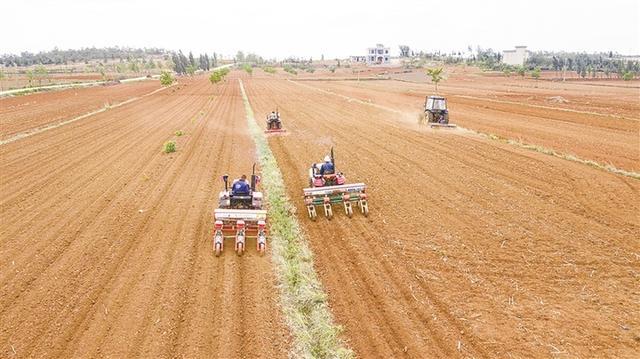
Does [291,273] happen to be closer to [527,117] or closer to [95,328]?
[95,328]

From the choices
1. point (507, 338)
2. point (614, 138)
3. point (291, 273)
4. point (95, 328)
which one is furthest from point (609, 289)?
point (614, 138)

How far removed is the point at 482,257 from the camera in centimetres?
1102

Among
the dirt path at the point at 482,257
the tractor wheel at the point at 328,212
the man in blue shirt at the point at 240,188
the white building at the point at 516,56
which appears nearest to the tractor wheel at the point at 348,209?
the dirt path at the point at 482,257

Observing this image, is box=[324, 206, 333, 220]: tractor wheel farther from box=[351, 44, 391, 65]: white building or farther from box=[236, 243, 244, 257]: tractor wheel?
box=[351, 44, 391, 65]: white building

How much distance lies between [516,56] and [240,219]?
176285mm

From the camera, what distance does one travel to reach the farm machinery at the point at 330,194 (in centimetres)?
1376

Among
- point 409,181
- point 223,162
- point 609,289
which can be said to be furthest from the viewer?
point 223,162

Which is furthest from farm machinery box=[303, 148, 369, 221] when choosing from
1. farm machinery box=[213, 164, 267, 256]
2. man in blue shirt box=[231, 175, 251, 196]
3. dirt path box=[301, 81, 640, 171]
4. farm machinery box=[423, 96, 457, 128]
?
farm machinery box=[423, 96, 457, 128]

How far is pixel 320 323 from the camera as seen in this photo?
27.3 feet

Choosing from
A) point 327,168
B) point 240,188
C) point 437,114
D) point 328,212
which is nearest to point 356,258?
point 328,212

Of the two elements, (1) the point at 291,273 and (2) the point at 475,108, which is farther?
(2) the point at 475,108

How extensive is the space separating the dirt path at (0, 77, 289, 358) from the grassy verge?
0.30 metres

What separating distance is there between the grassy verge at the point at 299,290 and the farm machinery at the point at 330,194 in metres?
0.87

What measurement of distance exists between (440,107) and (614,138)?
1079cm
